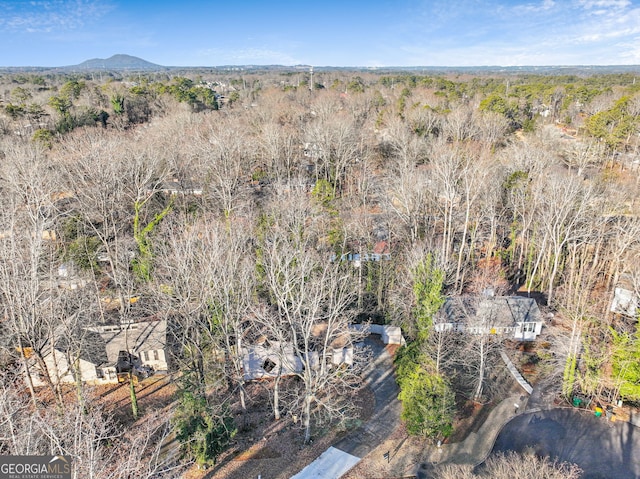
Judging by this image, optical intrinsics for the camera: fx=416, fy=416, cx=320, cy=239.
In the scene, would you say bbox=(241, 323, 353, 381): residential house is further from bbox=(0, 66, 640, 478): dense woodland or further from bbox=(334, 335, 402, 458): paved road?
bbox=(334, 335, 402, 458): paved road

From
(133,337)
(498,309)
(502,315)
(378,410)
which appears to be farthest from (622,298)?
(133,337)

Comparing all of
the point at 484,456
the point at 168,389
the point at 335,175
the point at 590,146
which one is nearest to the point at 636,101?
the point at 590,146

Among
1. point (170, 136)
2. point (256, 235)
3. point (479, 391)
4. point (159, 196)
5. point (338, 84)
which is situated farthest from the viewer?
point (338, 84)

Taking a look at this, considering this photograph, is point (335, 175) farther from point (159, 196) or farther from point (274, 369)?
point (274, 369)

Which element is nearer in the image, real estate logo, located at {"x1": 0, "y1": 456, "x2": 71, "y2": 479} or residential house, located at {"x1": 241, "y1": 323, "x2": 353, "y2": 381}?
real estate logo, located at {"x1": 0, "y1": 456, "x2": 71, "y2": 479}

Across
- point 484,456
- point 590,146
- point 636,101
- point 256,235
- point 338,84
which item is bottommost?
point 484,456

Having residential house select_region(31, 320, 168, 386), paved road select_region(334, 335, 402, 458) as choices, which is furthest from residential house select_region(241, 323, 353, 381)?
residential house select_region(31, 320, 168, 386)

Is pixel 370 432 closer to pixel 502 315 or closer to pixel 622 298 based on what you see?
pixel 502 315
